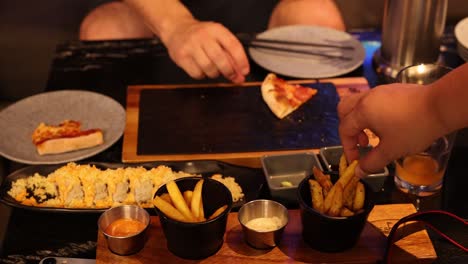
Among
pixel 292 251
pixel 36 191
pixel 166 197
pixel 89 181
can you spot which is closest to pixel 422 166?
pixel 292 251

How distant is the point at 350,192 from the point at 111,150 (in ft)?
2.69

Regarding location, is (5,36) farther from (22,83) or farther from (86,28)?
(86,28)

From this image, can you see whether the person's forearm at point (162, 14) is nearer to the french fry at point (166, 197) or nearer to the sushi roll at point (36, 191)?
the sushi roll at point (36, 191)

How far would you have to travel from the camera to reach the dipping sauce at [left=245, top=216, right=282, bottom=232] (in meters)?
1.44

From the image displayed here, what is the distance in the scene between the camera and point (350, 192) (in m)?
1.40

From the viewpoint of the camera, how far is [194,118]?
6.69 ft

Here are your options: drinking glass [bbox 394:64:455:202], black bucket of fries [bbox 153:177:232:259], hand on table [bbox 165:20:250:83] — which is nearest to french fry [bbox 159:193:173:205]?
black bucket of fries [bbox 153:177:232:259]

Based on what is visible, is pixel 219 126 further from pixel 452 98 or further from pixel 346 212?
pixel 452 98

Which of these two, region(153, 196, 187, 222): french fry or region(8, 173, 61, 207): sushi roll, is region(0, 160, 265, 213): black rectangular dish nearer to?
region(8, 173, 61, 207): sushi roll

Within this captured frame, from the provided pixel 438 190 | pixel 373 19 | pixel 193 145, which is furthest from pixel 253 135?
pixel 373 19

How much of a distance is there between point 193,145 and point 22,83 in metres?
2.17

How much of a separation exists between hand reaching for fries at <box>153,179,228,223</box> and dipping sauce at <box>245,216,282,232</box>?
84 mm

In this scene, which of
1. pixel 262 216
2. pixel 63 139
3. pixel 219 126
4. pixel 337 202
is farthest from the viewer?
pixel 219 126

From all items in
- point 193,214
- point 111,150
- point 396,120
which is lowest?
point 111,150
